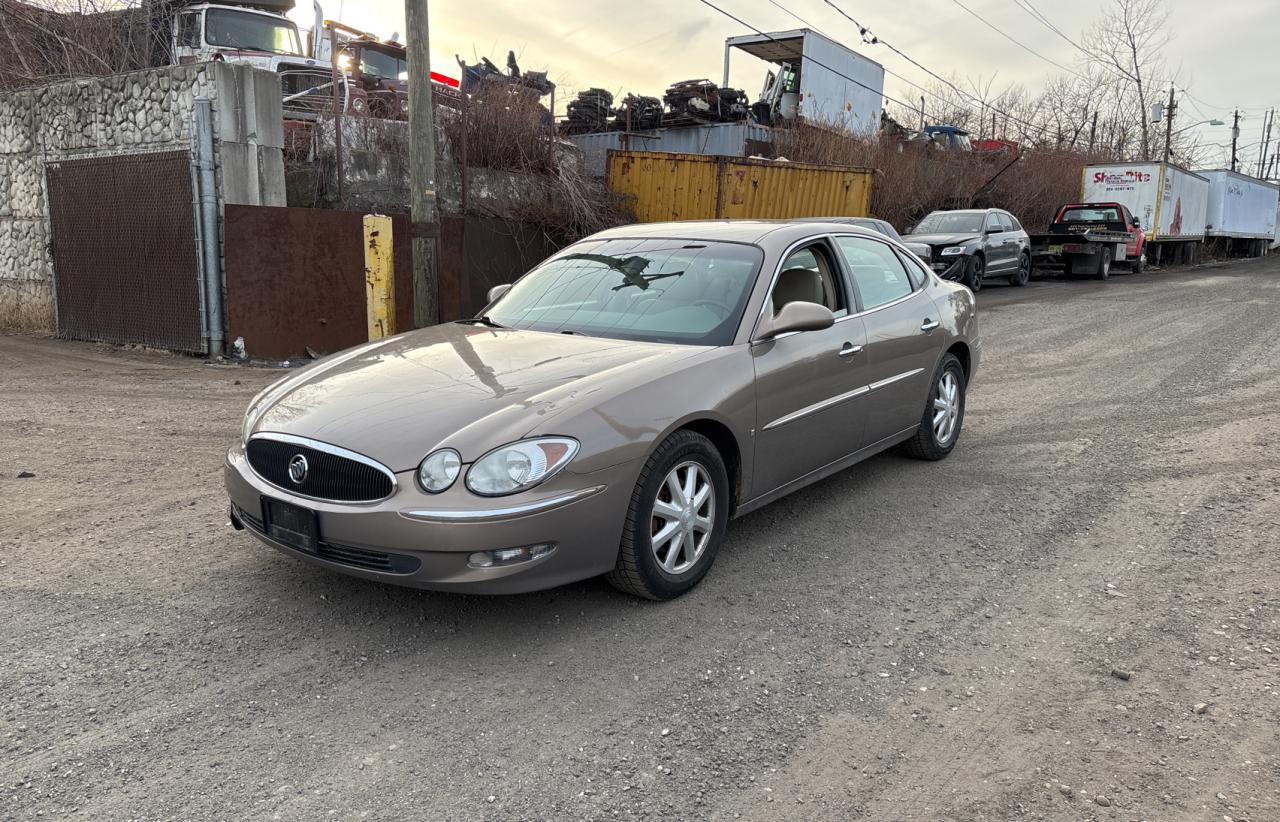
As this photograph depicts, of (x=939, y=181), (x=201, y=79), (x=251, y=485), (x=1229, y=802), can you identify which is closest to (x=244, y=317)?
(x=201, y=79)

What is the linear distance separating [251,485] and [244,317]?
266 inches

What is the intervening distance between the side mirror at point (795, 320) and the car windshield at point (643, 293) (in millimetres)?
146

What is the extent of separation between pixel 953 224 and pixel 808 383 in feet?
53.7

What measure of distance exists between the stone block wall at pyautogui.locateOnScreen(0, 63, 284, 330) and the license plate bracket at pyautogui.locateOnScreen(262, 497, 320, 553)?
7.12 meters

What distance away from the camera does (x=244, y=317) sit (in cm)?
975

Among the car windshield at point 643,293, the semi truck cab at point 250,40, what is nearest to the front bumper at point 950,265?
the semi truck cab at point 250,40

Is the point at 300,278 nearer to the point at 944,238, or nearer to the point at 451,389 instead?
the point at 451,389

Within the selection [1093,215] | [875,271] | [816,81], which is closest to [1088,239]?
[1093,215]

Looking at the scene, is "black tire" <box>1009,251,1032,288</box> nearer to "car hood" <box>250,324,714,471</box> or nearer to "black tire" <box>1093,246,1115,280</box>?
"black tire" <box>1093,246,1115,280</box>

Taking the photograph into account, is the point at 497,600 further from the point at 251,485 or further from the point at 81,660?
the point at 81,660

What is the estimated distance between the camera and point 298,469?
348 centimetres

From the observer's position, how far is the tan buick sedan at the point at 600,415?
129 inches

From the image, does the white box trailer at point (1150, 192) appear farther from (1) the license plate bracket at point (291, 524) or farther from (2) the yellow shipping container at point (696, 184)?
(1) the license plate bracket at point (291, 524)

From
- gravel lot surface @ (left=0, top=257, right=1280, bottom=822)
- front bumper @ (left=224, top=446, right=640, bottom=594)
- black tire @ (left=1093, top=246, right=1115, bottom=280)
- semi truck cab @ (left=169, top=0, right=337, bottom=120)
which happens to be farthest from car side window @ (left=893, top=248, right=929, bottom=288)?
black tire @ (left=1093, top=246, right=1115, bottom=280)
